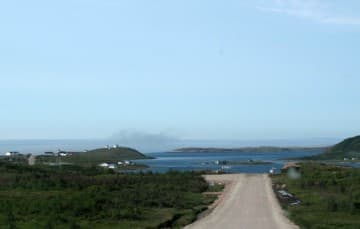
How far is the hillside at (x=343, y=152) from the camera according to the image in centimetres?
17412

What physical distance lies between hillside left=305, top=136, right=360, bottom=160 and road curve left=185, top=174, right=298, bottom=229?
359 feet

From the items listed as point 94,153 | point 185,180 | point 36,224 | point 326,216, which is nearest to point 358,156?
point 94,153

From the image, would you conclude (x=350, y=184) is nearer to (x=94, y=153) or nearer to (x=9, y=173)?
(x=9, y=173)

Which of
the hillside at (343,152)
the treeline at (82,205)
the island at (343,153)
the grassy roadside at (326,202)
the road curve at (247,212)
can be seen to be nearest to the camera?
the treeline at (82,205)

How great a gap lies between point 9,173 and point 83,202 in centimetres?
2249

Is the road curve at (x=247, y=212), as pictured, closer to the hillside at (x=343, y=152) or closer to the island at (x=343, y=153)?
the island at (x=343, y=153)

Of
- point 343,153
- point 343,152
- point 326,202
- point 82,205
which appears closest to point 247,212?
point 326,202

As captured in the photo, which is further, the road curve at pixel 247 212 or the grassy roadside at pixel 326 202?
the grassy roadside at pixel 326 202

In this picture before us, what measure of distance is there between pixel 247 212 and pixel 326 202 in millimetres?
5892

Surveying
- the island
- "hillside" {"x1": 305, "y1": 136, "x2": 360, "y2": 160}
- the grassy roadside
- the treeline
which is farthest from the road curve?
"hillside" {"x1": 305, "y1": 136, "x2": 360, "y2": 160}

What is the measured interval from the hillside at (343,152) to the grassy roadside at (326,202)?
103 meters

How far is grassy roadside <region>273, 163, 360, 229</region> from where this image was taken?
1388 inches

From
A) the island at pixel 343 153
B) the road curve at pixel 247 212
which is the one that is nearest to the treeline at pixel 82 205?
the road curve at pixel 247 212

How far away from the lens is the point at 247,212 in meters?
42.0
